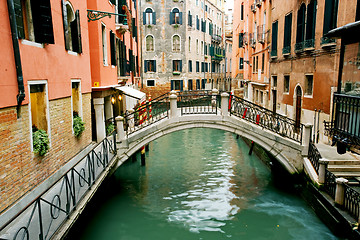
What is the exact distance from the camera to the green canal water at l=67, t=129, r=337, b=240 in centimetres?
845

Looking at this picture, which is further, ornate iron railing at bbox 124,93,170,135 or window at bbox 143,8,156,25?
window at bbox 143,8,156,25

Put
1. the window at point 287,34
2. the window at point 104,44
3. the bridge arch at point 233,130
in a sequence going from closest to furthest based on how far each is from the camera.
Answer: the bridge arch at point 233,130
the window at point 104,44
the window at point 287,34

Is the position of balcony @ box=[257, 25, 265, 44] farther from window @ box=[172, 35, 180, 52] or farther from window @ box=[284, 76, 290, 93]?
window @ box=[172, 35, 180, 52]

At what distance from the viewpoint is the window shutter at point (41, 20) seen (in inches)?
247

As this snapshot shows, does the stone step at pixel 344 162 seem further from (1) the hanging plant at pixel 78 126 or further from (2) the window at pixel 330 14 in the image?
(1) the hanging plant at pixel 78 126

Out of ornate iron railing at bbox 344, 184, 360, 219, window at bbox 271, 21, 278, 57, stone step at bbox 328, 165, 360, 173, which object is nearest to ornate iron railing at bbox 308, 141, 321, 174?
stone step at bbox 328, 165, 360, 173

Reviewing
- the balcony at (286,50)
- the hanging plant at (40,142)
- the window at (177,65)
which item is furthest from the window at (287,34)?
the window at (177,65)

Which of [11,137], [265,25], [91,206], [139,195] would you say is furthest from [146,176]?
[265,25]

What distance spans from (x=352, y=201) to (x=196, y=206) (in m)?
4.91

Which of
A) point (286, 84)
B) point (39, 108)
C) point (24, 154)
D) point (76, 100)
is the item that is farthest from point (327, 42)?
point (24, 154)

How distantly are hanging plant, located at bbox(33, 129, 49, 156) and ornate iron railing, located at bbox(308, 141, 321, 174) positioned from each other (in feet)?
24.8

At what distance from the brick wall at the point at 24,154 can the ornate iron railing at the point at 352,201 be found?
7.14m

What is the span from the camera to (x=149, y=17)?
32031mm

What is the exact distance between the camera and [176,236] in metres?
8.36
